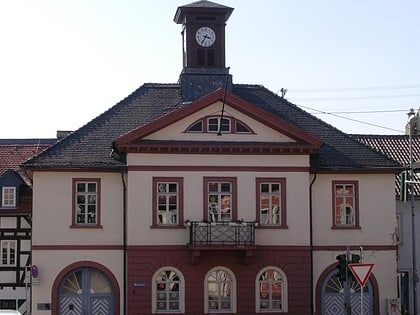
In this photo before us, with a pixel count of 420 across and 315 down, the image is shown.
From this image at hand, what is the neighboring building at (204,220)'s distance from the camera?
3525 cm

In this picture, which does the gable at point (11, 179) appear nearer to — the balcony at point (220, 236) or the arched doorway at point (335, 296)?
the balcony at point (220, 236)

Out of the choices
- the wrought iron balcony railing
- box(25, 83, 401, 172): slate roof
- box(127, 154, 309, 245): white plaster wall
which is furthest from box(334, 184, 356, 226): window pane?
the wrought iron balcony railing

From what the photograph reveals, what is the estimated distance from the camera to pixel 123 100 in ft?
131

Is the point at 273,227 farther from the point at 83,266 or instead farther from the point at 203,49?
the point at 203,49

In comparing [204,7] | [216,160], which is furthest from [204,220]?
[204,7]

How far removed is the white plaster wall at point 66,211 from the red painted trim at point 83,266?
864mm

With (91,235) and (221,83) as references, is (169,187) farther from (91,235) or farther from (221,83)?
(221,83)

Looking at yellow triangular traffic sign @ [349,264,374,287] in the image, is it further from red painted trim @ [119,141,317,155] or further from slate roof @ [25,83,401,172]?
slate roof @ [25,83,401,172]

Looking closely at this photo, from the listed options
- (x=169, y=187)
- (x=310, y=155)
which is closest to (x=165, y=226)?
(x=169, y=187)

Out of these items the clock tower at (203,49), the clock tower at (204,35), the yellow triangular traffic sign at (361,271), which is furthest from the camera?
the clock tower at (204,35)

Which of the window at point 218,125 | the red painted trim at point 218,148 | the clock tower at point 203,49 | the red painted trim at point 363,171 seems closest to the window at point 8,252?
the red painted trim at point 218,148

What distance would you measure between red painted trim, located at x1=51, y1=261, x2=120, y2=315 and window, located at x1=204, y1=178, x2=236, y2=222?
460 cm

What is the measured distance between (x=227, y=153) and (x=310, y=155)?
3689mm

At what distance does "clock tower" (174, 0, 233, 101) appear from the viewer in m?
40.2
